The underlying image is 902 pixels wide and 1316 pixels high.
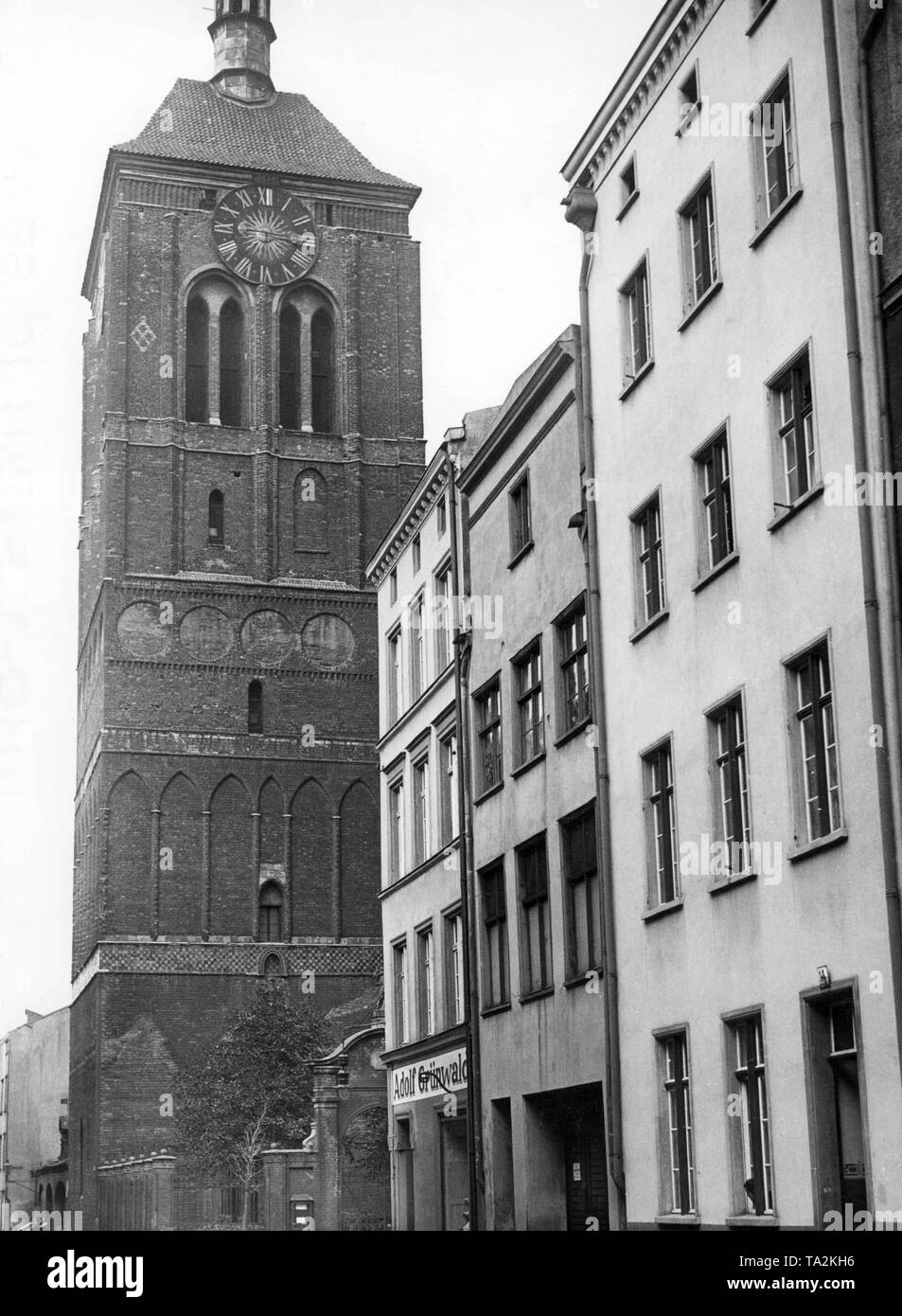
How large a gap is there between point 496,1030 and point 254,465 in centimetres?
3656

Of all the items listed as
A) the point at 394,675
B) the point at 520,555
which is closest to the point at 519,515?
the point at 520,555

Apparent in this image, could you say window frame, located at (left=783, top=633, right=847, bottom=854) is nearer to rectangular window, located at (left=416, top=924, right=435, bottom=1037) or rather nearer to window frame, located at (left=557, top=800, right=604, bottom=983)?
window frame, located at (left=557, top=800, right=604, bottom=983)

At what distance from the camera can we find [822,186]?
16750 mm

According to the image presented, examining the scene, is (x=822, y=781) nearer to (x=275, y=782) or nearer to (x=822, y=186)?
(x=822, y=186)

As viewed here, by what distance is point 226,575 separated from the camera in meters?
59.1

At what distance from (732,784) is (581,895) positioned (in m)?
5.68

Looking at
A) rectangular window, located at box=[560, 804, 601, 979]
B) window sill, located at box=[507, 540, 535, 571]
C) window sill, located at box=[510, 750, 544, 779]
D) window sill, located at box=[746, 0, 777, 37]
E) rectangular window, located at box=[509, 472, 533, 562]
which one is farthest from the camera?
rectangular window, located at box=[509, 472, 533, 562]

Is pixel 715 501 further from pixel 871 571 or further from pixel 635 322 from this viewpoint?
pixel 871 571

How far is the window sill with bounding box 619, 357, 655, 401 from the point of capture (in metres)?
21.1

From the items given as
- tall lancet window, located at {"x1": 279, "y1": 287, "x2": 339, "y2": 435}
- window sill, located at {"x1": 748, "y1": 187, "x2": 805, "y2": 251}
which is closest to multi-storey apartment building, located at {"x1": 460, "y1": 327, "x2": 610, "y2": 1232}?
window sill, located at {"x1": 748, "y1": 187, "x2": 805, "y2": 251}

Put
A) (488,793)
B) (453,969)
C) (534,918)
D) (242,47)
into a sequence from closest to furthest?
(534,918) → (488,793) → (453,969) → (242,47)

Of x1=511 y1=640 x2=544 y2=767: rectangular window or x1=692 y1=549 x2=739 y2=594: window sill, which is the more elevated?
x1=511 y1=640 x2=544 y2=767: rectangular window

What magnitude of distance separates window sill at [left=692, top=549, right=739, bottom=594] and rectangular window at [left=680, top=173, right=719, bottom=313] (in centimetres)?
300

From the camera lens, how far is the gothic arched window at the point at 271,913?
56.6m
